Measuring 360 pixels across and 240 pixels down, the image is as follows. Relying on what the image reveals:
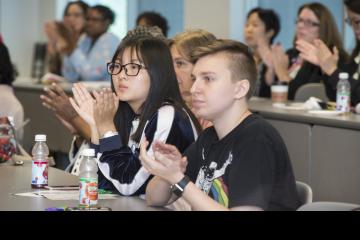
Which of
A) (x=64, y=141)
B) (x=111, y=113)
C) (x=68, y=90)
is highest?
(x=111, y=113)

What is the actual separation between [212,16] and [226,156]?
4.68 meters

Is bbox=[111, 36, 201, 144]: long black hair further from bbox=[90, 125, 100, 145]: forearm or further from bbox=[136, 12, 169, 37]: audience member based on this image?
bbox=[136, 12, 169, 37]: audience member

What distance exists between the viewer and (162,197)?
2254 mm

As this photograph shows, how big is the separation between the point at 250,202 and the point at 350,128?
220cm

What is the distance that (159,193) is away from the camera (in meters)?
2.26

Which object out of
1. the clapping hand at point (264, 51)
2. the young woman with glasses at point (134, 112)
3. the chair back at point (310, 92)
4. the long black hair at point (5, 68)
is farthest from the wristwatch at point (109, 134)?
the clapping hand at point (264, 51)

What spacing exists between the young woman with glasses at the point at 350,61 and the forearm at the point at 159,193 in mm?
2721

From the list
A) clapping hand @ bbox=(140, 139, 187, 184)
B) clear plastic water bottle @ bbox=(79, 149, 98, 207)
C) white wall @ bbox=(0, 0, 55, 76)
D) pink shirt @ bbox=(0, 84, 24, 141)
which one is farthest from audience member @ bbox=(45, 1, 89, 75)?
clapping hand @ bbox=(140, 139, 187, 184)

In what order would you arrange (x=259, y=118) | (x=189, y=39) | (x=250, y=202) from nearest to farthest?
(x=250, y=202) < (x=259, y=118) < (x=189, y=39)

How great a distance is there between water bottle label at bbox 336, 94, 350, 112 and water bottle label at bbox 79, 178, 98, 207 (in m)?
2.60

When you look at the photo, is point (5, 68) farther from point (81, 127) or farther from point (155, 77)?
point (155, 77)

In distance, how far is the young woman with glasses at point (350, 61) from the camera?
4.73 meters
